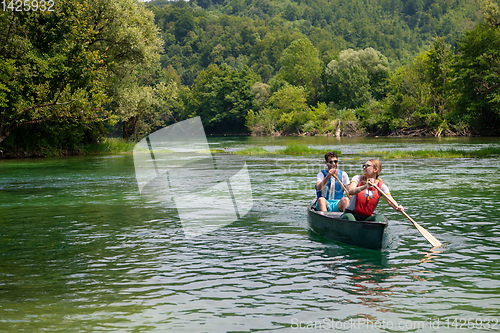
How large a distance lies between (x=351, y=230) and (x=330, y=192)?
94.8 inches

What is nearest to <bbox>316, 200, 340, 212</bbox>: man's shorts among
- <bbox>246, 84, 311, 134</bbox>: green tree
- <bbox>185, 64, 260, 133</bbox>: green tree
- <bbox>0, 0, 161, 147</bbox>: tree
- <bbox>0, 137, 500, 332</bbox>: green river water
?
<bbox>0, 137, 500, 332</bbox>: green river water

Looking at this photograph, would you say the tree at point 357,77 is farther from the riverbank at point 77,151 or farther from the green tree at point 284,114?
the riverbank at point 77,151

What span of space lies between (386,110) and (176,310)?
79.8m

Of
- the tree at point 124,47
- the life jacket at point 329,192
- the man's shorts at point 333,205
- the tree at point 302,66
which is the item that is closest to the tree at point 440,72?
the tree at point 124,47

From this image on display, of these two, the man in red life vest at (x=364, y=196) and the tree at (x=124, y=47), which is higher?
the tree at (x=124, y=47)

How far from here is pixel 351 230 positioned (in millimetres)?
11625

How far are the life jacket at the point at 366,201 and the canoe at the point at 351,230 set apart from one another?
1.44ft

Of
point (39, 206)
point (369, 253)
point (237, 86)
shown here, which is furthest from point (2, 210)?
point (237, 86)

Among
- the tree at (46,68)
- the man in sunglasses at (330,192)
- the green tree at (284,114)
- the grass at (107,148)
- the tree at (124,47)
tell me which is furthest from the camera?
the green tree at (284,114)

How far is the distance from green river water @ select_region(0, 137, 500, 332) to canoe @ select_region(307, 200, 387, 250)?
8.3 inches

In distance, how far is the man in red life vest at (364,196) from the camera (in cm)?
1128

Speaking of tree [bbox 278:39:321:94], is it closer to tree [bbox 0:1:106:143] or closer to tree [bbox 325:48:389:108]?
tree [bbox 325:48:389:108]

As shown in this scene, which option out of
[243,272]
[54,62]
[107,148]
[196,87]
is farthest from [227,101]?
[243,272]

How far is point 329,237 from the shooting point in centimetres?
1276
